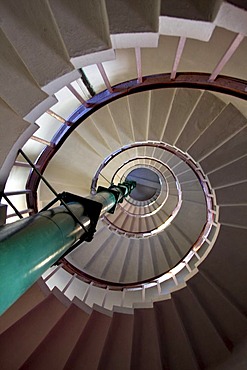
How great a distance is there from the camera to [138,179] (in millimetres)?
16031

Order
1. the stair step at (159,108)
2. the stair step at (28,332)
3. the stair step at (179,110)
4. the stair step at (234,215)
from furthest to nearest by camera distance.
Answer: the stair step at (159,108) < the stair step at (179,110) < the stair step at (234,215) < the stair step at (28,332)

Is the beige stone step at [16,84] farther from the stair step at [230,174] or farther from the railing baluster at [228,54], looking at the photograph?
the stair step at [230,174]

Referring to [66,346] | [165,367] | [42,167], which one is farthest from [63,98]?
[165,367]

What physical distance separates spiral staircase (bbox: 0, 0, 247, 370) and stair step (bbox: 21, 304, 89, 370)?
0.04ft

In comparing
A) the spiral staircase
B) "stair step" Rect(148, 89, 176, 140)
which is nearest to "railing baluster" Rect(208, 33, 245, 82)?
the spiral staircase

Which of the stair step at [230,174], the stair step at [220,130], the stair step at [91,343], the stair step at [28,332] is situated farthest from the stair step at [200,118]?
the stair step at [28,332]

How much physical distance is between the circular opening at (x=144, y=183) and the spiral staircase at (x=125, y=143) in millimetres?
8376

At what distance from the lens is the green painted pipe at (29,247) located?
1.24 meters

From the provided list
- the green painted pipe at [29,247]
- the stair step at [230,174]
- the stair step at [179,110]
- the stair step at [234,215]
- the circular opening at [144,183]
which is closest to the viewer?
the green painted pipe at [29,247]

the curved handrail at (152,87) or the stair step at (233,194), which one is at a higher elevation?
the curved handrail at (152,87)

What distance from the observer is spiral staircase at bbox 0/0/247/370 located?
1.60 m

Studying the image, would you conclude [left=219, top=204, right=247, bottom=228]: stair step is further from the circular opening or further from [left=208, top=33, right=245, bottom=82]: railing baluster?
the circular opening

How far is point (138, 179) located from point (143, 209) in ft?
9.51

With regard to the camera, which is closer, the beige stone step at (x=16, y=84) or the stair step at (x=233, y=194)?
the beige stone step at (x=16, y=84)
